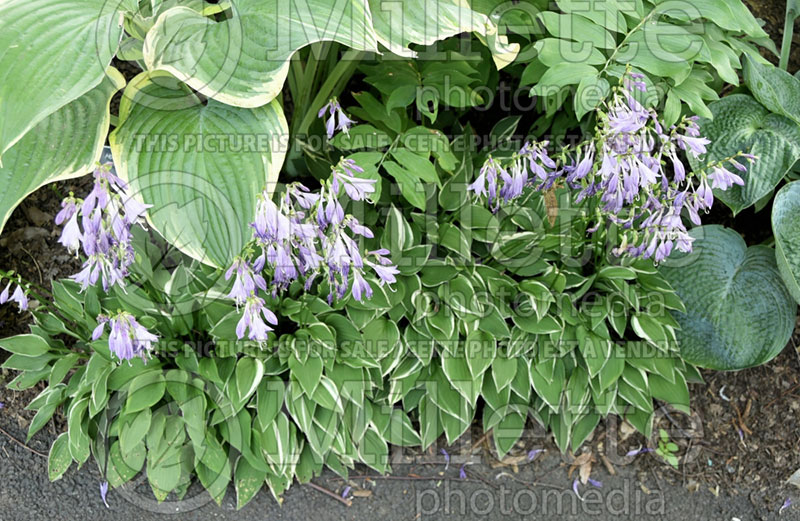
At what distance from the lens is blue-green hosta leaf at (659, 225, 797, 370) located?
90.4 inches

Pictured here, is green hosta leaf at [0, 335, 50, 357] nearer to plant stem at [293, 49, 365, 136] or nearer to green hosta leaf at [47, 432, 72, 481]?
green hosta leaf at [47, 432, 72, 481]

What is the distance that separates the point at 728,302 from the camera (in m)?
2.32

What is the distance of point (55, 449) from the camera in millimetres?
2172

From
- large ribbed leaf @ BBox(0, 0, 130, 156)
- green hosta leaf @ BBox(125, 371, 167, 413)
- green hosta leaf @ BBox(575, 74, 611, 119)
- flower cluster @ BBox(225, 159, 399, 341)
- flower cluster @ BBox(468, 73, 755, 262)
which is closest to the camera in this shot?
large ribbed leaf @ BBox(0, 0, 130, 156)

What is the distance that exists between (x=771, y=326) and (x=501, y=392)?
90 centimetres

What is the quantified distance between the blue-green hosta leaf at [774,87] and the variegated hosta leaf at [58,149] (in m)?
1.90

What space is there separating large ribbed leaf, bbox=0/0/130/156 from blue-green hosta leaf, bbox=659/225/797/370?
1.83 m

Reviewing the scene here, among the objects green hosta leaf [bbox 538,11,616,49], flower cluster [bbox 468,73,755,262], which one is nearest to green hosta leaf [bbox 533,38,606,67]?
green hosta leaf [bbox 538,11,616,49]

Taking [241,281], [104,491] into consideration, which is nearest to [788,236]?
[241,281]

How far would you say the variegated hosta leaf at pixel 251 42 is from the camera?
1.54m

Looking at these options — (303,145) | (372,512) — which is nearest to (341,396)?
(372,512)

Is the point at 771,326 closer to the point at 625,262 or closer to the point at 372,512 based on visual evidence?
the point at 625,262

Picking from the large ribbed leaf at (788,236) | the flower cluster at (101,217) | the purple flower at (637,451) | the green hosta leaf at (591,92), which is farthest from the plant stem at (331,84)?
the purple flower at (637,451)

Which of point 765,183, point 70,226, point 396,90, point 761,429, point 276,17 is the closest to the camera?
point 70,226
